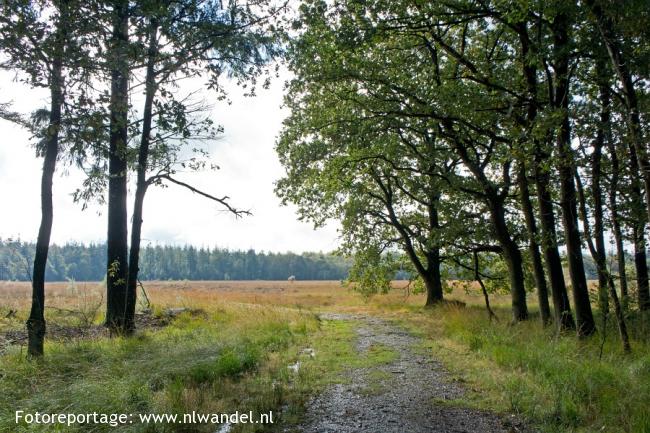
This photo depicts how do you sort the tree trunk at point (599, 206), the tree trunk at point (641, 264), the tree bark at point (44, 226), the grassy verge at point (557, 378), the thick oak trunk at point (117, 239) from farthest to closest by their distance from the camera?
the thick oak trunk at point (117, 239) < the tree trunk at point (641, 264) < the tree trunk at point (599, 206) < the tree bark at point (44, 226) < the grassy verge at point (557, 378)

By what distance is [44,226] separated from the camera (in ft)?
25.0

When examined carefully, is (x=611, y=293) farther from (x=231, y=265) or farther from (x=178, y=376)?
(x=231, y=265)

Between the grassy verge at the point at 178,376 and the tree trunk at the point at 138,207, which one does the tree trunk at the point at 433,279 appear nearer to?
the grassy verge at the point at 178,376

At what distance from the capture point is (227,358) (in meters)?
7.39

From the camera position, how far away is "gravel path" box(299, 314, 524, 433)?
5.00 m

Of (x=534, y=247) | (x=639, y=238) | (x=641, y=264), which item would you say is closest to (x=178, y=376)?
(x=534, y=247)

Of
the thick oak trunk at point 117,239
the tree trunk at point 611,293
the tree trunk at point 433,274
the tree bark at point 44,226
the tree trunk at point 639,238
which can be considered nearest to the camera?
the tree bark at point 44,226

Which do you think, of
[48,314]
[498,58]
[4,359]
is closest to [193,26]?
[4,359]

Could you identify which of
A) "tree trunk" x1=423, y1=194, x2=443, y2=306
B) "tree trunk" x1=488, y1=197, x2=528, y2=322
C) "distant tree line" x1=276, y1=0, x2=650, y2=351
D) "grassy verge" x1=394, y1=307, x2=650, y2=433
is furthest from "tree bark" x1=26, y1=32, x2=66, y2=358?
"tree trunk" x1=423, y1=194, x2=443, y2=306

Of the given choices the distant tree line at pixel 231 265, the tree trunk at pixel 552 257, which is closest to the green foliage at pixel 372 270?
the tree trunk at pixel 552 257

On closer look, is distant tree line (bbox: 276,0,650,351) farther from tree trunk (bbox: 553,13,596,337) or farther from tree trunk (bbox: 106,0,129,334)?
tree trunk (bbox: 106,0,129,334)

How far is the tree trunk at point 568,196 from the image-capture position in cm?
855

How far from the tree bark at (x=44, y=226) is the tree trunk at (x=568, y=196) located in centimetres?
916

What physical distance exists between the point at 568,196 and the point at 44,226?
→ 10390 mm
